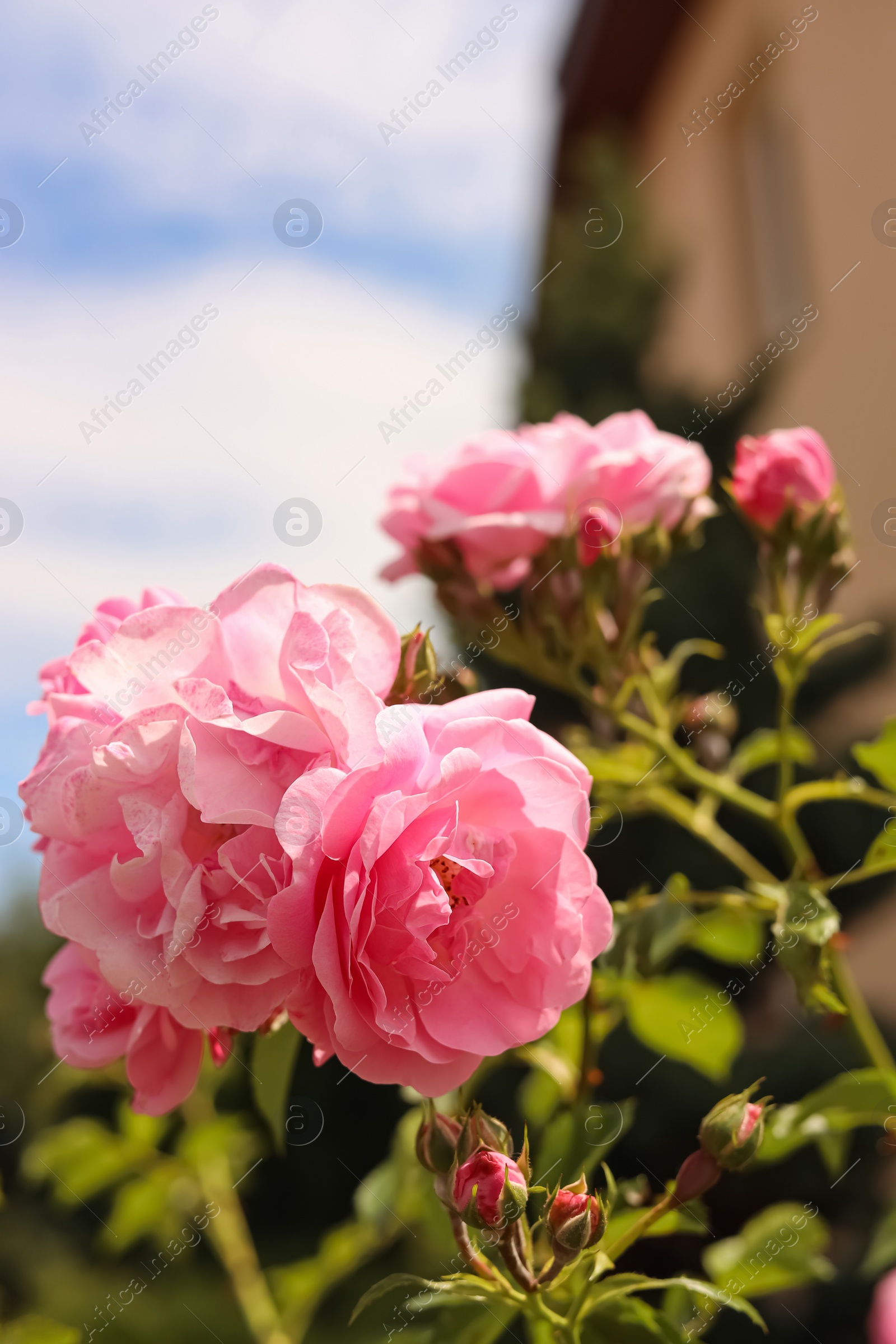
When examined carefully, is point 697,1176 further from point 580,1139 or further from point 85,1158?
point 85,1158

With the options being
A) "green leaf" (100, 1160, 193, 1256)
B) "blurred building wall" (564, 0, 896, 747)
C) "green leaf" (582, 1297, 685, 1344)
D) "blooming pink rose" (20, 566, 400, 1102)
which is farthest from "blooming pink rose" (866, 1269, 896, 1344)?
"blurred building wall" (564, 0, 896, 747)

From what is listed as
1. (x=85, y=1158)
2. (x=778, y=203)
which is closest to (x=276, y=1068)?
(x=85, y=1158)

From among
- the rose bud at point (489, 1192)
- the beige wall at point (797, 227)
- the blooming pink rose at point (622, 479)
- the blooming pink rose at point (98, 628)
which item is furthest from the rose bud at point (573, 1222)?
the beige wall at point (797, 227)

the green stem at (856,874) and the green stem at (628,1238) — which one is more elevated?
the green stem at (628,1238)

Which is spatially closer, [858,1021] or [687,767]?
[858,1021]

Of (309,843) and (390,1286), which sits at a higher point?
(309,843)

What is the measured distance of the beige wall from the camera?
3664 mm

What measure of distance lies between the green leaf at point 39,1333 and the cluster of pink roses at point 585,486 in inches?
30.9

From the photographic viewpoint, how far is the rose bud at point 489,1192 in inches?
23.2

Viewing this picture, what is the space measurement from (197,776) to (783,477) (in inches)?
29.8

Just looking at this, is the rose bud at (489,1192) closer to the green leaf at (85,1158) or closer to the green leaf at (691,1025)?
the green leaf at (691,1025)

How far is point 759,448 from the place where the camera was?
110 cm

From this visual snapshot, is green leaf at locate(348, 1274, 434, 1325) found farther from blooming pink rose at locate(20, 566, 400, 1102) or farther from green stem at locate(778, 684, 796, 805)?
green stem at locate(778, 684, 796, 805)

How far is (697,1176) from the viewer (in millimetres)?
681
